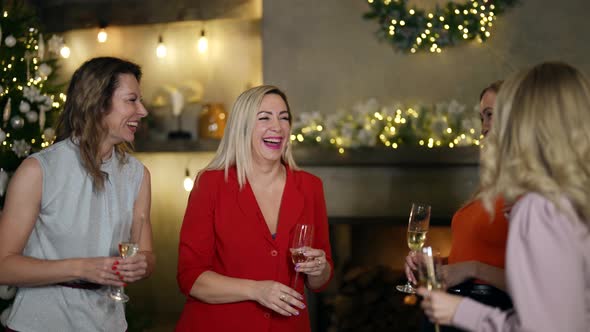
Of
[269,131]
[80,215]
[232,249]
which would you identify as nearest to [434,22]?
[269,131]

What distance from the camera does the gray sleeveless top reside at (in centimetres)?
198

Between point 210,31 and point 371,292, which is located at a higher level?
point 210,31

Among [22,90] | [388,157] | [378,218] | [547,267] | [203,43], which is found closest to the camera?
[547,267]

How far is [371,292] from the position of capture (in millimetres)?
4059

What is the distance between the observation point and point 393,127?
3.84 m

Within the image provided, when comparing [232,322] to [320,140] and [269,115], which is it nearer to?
[269,115]

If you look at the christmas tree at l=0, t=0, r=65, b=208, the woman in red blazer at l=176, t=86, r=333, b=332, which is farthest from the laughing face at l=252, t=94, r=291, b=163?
the christmas tree at l=0, t=0, r=65, b=208

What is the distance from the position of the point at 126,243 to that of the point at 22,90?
5.92 ft

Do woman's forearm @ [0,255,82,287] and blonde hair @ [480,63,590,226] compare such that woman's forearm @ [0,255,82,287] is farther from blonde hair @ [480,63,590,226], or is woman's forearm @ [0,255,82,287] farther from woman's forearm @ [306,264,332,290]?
blonde hair @ [480,63,590,226]

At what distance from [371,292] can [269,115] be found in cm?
202

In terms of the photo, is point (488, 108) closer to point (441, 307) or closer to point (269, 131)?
point (269, 131)

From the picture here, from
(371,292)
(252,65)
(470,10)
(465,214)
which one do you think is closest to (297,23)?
(252,65)

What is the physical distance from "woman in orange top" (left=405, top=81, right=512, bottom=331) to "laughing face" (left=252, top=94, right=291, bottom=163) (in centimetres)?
65

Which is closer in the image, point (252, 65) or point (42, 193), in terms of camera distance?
point (42, 193)
